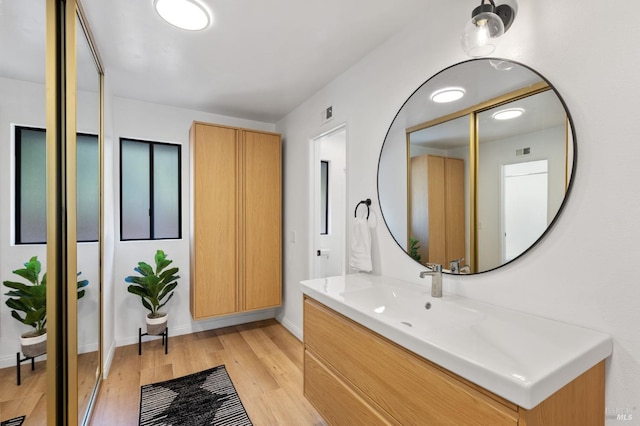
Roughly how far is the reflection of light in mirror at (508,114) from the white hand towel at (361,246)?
1004mm

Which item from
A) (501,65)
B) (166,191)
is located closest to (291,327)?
(166,191)

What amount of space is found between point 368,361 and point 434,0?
185cm

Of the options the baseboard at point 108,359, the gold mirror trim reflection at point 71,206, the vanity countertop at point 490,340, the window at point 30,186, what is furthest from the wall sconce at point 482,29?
A: the baseboard at point 108,359

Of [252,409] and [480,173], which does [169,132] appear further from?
[480,173]

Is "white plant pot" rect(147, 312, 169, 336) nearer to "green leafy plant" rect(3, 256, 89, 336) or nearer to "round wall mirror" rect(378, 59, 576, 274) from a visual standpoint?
"green leafy plant" rect(3, 256, 89, 336)

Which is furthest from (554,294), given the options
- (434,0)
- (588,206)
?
(434,0)

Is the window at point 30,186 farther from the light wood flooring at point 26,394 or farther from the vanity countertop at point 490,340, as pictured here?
the vanity countertop at point 490,340

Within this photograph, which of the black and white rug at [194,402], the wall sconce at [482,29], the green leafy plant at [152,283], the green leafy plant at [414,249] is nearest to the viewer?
the wall sconce at [482,29]

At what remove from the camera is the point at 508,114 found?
4.33ft

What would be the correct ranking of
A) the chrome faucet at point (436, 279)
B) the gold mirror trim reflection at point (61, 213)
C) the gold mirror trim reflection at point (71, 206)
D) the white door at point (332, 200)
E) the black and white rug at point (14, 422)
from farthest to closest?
the white door at point (332, 200) < the chrome faucet at point (436, 279) < the gold mirror trim reflection at point (71, 206) < the gold mirror trim reflection at point (61, 213) < the black and white rug at point (14, 422)

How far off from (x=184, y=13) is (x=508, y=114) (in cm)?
181

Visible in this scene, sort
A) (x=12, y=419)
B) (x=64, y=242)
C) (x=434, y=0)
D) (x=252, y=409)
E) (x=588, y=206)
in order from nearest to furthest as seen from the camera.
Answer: (x=12, y=419) → (x=588, y=206) → (x=64, y=242) → (x=434, y=0) → (x=252, y=409)

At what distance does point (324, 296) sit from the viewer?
61.4 inches

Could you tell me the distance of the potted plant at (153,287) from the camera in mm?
2754
